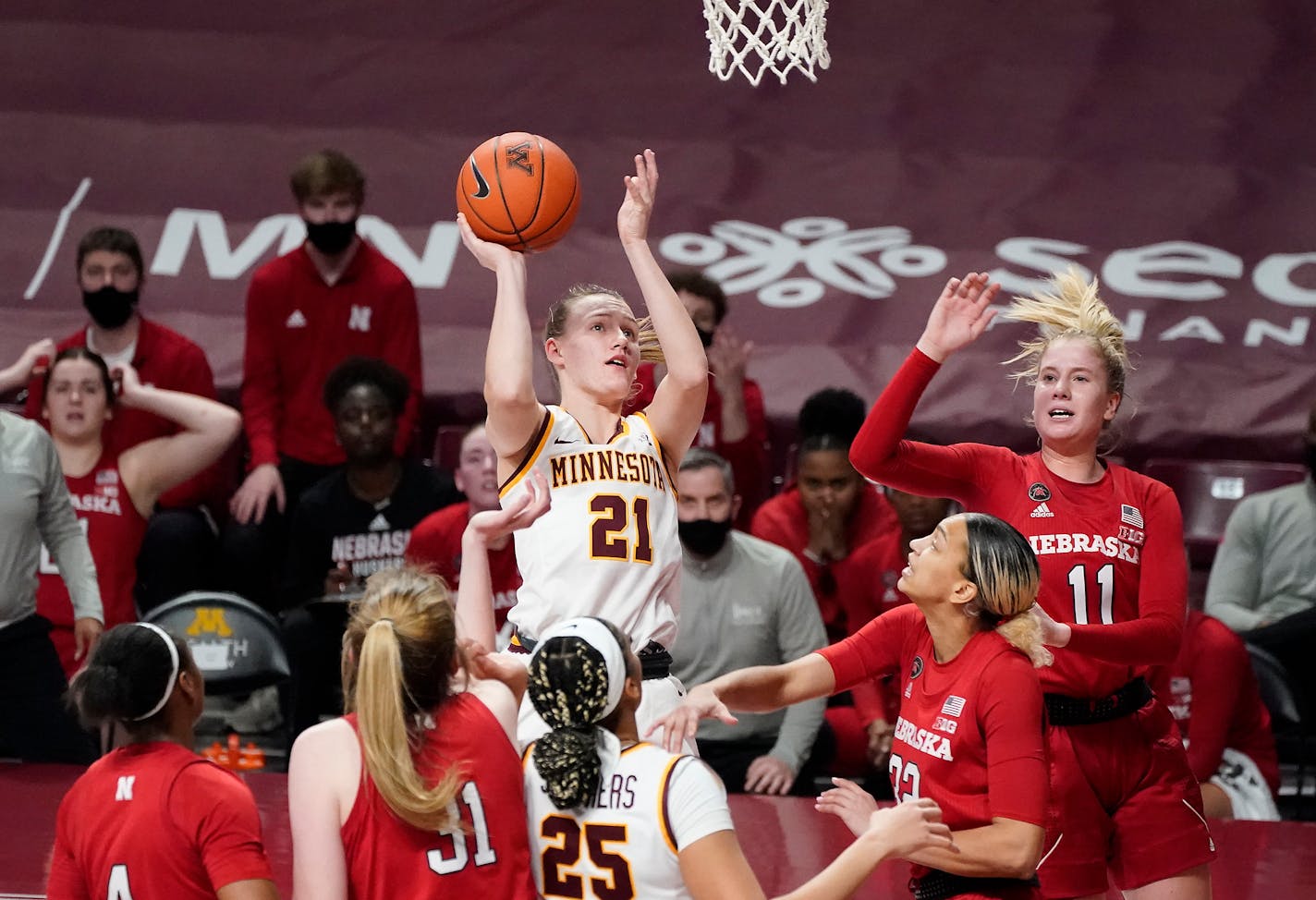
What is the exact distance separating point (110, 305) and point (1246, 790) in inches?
205

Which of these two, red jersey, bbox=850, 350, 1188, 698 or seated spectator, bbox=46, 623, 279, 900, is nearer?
seated spectator, bbox=46, 623, 279, 900

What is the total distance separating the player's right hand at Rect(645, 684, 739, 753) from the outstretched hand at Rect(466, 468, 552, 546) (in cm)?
55

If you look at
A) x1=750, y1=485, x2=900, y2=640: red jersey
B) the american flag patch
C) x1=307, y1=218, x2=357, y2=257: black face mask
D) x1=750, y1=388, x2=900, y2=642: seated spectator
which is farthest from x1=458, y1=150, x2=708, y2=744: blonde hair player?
x1=307, y1=218, x2=357, y2=257: black face mask

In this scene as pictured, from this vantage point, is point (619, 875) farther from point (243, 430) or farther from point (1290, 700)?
point (243, 430)

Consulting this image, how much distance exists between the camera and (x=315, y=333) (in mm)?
8211

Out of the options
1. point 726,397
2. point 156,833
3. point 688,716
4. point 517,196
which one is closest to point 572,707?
point 688,716

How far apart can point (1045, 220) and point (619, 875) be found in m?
6.94

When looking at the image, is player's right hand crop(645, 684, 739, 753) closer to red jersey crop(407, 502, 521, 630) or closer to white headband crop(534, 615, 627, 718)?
white headband crop(534, 615, 627, 718)

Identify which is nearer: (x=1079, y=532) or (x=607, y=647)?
(x=607, y=647)

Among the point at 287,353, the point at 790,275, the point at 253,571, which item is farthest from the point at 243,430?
the point at 790,275

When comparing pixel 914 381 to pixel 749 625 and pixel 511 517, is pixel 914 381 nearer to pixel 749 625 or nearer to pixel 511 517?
pixel 511 517

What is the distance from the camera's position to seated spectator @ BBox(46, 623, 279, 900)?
353 cm

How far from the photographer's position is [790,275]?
30.3 feet

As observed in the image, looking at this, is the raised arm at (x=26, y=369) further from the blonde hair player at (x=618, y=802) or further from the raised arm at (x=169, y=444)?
the blonde hair player at (x=618, y=802)
